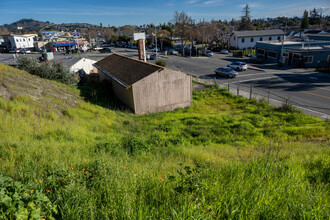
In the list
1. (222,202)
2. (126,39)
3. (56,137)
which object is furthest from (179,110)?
(126,39)

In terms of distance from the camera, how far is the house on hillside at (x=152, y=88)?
17.4m

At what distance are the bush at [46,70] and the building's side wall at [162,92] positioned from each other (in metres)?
8.63

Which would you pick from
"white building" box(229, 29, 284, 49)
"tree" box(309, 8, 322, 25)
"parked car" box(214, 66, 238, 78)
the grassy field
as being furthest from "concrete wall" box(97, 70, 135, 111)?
"tree" box(309, 8, 322, 25)

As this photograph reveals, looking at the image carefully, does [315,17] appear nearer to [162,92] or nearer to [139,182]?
[162,92]

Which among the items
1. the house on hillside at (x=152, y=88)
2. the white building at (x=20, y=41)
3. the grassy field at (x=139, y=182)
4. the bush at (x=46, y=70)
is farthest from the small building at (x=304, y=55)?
the white building at (x=20, y=41)

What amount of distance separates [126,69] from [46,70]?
24.3 feet

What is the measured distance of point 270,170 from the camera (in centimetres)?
473

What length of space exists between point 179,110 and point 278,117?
7.67 m

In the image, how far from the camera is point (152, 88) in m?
17.8

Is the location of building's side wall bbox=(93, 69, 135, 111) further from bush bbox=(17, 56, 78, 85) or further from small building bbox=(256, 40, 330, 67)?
small building bbox=(256, 40, 330, 67)

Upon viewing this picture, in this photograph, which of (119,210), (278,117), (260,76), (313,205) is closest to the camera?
(119,210)

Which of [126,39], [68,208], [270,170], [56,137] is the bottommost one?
[56,137]

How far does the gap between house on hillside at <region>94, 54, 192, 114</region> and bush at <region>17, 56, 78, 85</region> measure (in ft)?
15.9

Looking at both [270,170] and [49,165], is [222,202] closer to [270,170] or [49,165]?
[270,170]
